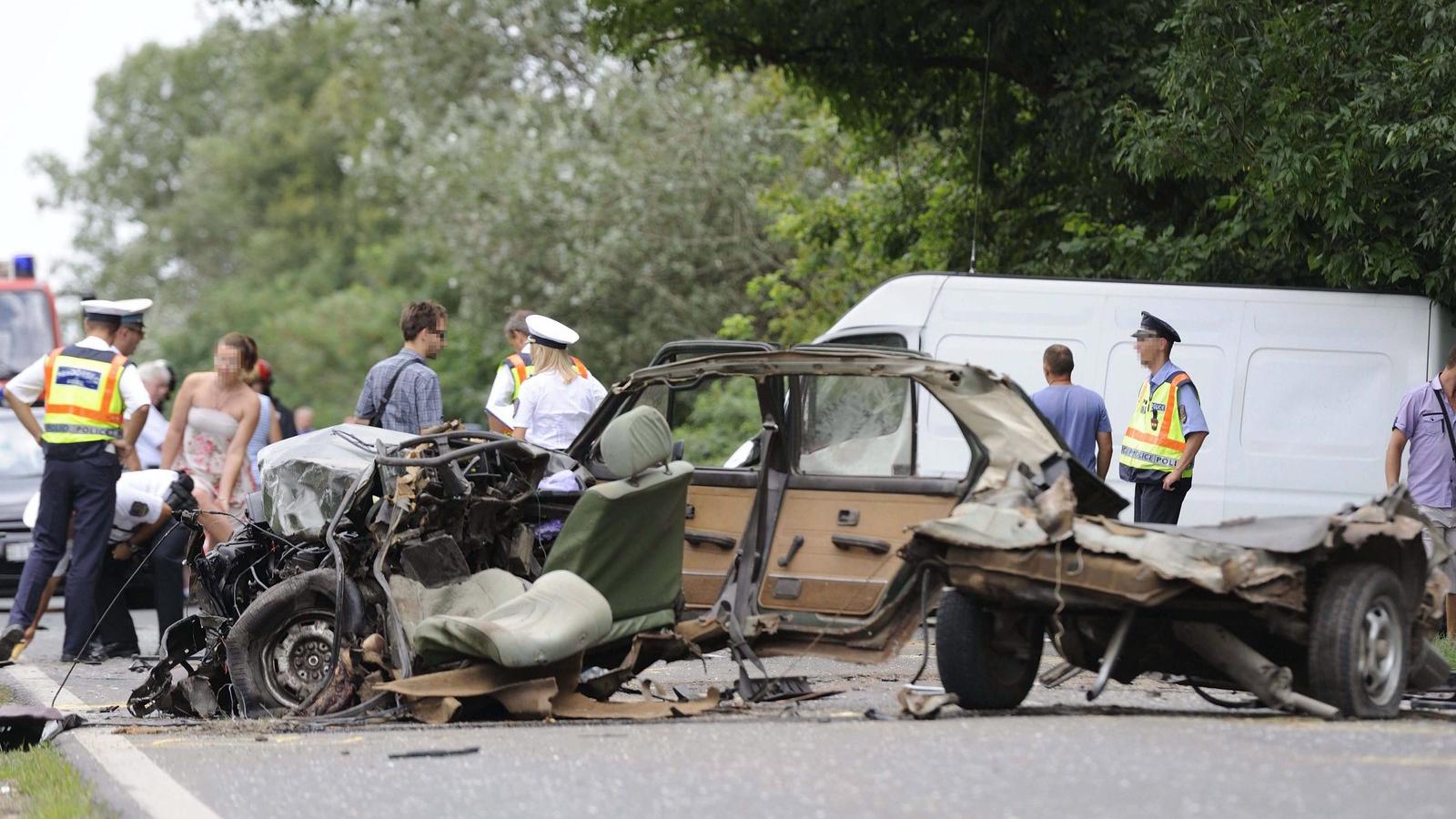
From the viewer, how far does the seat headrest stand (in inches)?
303

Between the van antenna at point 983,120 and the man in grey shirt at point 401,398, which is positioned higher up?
the van antenna at point 983,120

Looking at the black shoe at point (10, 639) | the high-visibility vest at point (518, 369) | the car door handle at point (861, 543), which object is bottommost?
the black shoe at point (10, 639)

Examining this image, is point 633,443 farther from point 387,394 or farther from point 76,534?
point 76,534

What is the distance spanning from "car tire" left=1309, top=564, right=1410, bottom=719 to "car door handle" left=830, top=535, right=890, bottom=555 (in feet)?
5.63

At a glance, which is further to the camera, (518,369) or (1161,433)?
(518,369)

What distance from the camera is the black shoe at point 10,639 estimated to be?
36.4 ft

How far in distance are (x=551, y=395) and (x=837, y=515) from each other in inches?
Answer: 120

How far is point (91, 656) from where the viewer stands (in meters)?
11.4

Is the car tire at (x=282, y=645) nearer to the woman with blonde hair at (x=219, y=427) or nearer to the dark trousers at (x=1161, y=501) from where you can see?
the woman with blonde hair at (x=219, y=427)

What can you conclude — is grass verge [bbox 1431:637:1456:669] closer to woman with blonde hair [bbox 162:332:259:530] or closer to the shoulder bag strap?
the shoulder bag strap

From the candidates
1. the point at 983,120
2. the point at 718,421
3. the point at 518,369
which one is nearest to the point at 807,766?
the point at 518,369

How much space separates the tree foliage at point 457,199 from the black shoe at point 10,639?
8944mm

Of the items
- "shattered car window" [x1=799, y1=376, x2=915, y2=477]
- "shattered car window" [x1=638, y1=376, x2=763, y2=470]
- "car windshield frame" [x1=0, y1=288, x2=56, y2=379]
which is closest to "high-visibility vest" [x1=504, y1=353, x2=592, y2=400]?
"shattered car window" [x1=799, y1=376, x2=915, y2=477]

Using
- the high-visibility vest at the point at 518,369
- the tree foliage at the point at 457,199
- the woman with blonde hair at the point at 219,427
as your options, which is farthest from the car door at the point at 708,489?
the tree foliage at the point at 457,199
